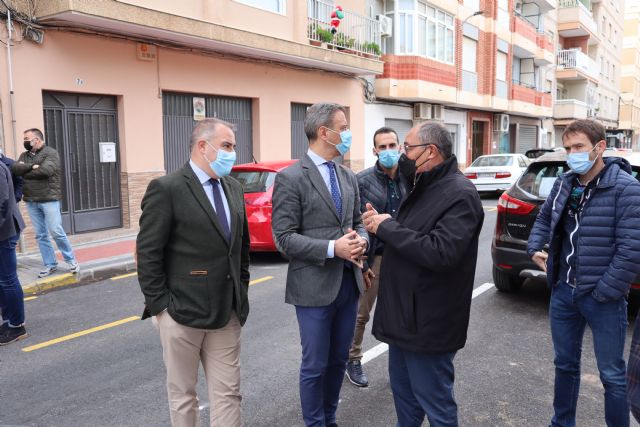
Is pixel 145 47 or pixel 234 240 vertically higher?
pixel 145 47

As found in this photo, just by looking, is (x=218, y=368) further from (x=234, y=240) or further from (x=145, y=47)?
(x=145, y=47)

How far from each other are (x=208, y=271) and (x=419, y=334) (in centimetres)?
110

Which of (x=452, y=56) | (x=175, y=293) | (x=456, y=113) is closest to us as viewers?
(x=175, y=293)

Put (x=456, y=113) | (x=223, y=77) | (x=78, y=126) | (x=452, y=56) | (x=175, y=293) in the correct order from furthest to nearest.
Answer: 1. (x=456, y=113)
2. (x=452, y=56)
3. (x=223, y=77)
4. (x=78, y=126)
5. (x=175, y=293)

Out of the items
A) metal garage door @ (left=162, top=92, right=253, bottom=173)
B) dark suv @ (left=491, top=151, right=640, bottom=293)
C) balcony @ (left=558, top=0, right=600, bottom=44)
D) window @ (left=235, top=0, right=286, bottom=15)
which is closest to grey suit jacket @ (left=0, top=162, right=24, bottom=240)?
dark suv @ (left=491, top=151, right=640, bottom=293)

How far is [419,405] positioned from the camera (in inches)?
114

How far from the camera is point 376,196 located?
13.9ft

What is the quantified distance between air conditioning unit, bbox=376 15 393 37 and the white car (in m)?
5.61

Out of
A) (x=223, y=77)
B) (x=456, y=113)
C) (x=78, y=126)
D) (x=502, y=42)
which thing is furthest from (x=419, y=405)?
(x=502, y=42)

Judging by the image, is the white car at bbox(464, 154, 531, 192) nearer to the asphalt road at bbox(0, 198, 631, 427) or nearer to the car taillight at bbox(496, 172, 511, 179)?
the car taillight at bbox(496, 172, 511, 179)

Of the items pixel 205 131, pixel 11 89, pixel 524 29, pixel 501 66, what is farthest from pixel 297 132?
pixel 524 29

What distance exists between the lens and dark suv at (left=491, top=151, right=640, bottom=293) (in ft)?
18.9

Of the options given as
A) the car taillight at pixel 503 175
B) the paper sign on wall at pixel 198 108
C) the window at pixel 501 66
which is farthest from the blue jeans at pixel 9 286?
the window at pixel 501 66

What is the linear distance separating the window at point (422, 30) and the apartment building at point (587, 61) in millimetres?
12859
